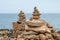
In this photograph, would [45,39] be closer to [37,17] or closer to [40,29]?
[40,29]

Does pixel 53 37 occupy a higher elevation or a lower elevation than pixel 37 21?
lower

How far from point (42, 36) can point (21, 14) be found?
11.4 m

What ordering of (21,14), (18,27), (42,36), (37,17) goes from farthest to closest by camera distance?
(21,14) < (18,27) < (37,17) < (42,36)

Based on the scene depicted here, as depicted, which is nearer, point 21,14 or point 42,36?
point 42,36

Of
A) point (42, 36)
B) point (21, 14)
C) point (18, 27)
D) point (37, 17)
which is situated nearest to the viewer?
point (42, 36)

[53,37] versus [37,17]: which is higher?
[37,17]

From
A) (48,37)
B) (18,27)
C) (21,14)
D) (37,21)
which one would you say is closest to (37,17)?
(37,21)

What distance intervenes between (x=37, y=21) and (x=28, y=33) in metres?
1.13

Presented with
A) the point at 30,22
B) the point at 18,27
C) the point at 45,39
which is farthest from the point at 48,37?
the point at 18,27

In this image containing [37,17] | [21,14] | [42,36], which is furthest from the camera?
[21,14]

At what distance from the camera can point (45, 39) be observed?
748 inches

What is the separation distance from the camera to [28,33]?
63.3 ft

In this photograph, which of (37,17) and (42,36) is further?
(37,17)

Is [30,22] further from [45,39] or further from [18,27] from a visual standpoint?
[18,27]
